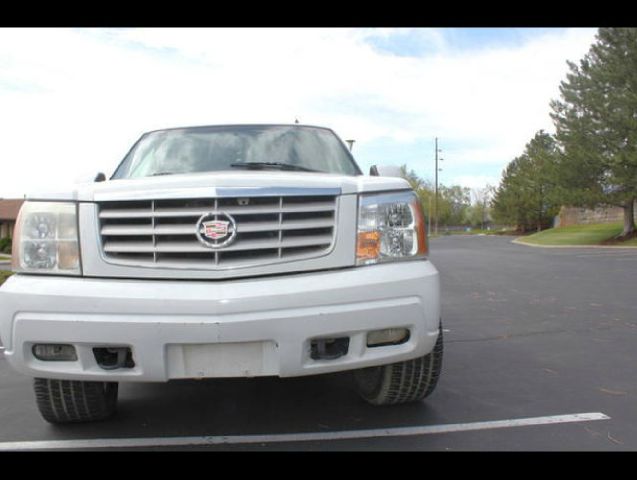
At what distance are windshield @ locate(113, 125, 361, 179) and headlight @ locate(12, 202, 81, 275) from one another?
1054 mm

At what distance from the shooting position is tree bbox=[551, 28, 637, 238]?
27.1 metres

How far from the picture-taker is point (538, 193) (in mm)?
55688

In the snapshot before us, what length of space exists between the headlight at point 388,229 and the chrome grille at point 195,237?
0.19 meters

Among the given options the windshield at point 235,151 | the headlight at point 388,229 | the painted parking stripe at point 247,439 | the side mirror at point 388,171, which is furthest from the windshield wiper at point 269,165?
the painted parking stripe at point 247,439

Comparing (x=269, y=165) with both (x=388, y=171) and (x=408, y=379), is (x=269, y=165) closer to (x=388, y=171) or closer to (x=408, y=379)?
(x=388, y=171)

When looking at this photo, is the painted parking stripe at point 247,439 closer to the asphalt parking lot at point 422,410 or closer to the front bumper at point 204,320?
the asphalt parking lot at point 422,410

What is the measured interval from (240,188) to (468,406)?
2.04 metres

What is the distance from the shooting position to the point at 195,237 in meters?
2.70

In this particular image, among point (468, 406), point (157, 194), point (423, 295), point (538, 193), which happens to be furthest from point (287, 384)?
point (538, 193)

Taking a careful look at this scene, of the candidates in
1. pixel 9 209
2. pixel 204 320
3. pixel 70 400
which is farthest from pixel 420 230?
pixel 9 209

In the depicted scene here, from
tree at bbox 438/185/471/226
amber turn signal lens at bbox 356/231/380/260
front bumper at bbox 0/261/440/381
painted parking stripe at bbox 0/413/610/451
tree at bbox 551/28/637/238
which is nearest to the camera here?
front bumper at bbox 0/261/440/381

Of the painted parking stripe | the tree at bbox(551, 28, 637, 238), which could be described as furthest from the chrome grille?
the tree at bbox(551, 28, 637, 238)

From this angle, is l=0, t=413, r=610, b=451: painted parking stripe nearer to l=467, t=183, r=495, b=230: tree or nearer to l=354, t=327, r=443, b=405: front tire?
l=354, t=327, r=443, b=405: front tire

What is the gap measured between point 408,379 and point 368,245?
0.87 metres
